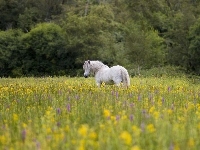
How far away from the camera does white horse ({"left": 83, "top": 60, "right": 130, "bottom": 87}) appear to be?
15.0m

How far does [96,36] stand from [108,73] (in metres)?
36.7

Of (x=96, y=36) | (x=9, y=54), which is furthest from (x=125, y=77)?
(x=9, y=54)

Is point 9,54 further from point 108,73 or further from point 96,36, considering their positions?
point 108,73

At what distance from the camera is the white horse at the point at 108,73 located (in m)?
15.0

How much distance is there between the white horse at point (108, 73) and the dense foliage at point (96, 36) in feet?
80.6

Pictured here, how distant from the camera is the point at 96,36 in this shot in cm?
5191

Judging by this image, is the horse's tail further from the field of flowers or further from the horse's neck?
the field of flowers

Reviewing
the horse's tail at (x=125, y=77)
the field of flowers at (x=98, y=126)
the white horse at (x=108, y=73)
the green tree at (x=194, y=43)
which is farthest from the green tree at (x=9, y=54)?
the field of flowers at (x=98, y=126)

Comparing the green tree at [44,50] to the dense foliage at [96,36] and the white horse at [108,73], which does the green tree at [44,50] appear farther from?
the white horse at [108,73]

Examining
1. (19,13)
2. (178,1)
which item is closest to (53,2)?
(19,13)

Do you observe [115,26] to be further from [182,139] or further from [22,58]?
[182,139]

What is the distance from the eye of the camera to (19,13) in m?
70.4

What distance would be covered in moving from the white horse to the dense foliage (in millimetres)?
24555

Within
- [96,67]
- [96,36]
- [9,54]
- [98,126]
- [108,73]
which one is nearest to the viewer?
[98,126]
